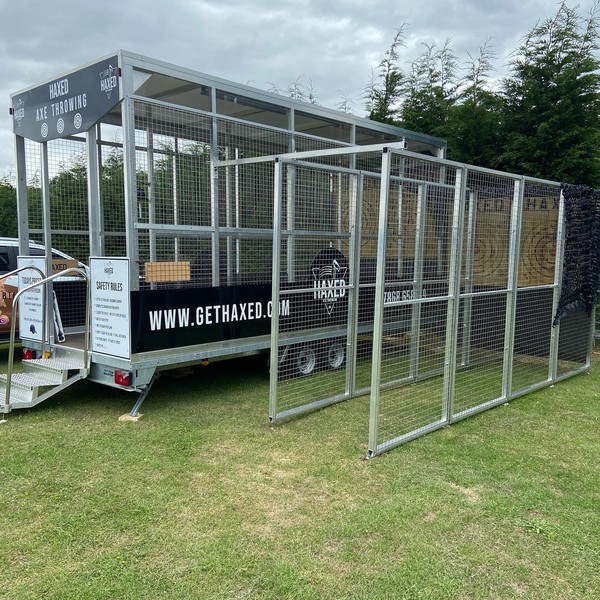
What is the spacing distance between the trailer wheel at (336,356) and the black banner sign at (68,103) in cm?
364

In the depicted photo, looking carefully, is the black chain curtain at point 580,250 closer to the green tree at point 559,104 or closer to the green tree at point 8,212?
the green tree at point 559,104

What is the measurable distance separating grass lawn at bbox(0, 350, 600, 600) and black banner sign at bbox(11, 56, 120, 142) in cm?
284

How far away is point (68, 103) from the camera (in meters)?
5.47

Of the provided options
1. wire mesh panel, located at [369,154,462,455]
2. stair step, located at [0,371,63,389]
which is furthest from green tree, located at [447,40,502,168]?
stair step, located at [0,371,63,389]

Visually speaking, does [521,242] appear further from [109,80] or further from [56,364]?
[56,364]

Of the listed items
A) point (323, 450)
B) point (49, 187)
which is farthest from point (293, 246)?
point (49, 187)

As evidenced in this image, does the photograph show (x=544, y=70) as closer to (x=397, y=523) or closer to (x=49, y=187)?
A: (x=49, y=187)

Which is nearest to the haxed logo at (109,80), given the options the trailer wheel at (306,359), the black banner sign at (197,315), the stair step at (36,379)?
the black banner sign at (197,315)

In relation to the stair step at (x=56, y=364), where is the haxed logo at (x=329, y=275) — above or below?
above

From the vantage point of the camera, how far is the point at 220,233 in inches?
231

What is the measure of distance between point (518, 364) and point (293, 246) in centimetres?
355

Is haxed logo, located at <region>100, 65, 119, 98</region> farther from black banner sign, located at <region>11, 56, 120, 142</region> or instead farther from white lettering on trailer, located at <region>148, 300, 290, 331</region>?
white lettering on trailer, located at <region>148, 300, 290, 331</region>

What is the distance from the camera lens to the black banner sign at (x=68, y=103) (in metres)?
4.99

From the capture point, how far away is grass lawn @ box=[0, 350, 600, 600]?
2.80 metres
